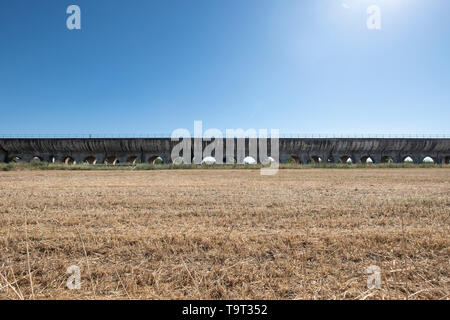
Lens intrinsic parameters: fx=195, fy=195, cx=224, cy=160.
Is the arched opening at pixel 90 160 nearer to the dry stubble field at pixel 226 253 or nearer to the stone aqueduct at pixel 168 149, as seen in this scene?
the stone aqueduct at pixel 168 149

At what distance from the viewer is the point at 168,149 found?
98.9ft

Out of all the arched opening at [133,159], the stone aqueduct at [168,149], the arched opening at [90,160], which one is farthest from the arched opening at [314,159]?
the arched opening at [90,160]

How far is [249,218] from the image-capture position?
127 inches

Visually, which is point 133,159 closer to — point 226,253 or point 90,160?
point 90,160

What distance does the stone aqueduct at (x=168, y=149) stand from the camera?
29844mm

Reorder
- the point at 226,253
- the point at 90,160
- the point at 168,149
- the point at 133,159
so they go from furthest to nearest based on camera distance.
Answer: the point at 90,160
the point at 133,159
the point at 168,149
the point at 226,253

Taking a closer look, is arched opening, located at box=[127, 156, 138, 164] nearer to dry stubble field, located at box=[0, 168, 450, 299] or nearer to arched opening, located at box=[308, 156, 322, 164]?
arched opening, located at box=[308, 156, 322, 164]

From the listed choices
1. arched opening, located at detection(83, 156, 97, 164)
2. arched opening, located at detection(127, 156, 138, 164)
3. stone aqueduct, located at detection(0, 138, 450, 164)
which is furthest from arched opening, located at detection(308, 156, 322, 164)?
arched opening, located at detection(83, 156, 97, 164)

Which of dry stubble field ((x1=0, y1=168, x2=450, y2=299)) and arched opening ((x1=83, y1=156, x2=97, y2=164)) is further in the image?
arched opening ((x1=83, y1=156, x2=97, y2=164))

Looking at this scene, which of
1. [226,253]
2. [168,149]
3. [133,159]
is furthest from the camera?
[133,159]

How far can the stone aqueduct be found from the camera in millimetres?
29844

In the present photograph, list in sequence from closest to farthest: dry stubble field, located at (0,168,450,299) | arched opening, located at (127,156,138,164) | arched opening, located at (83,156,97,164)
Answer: dry stubble field, located at (0,168,450,299) → arched opening, located at (127,156,138,164) → arched opening, located at (83,156,97,164)

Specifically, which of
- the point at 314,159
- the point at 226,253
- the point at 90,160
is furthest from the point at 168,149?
the point at 226,253

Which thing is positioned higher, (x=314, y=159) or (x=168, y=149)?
(x=168, y=149)
